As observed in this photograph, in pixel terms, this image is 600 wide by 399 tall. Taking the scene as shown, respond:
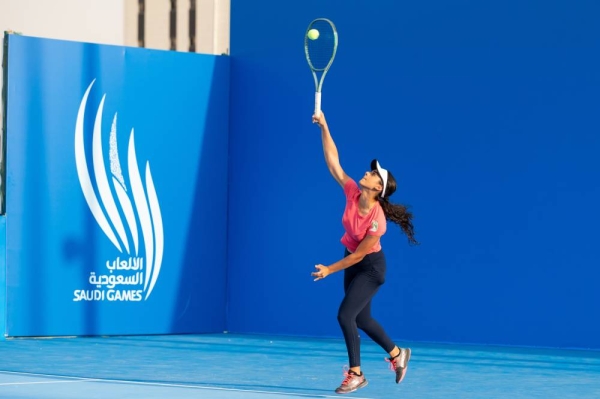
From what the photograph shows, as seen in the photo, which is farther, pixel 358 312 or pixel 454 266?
pixel 454 266

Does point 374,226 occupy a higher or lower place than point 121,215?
higher

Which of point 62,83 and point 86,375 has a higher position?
point 62,83

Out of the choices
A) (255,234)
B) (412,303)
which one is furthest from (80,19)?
(412,303)

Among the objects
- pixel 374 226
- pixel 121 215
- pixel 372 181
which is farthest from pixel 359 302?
pixel 121 215

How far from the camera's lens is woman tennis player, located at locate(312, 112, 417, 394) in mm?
8875

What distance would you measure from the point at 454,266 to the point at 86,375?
438 centimetres

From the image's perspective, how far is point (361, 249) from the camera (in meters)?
8.86

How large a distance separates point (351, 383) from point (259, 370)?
64.7 inches

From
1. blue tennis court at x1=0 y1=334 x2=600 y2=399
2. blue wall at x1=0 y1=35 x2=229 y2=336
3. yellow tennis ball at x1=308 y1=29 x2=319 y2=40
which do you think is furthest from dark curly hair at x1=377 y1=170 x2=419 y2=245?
blue wall at x1=0 y1=35 x2=229 y2=336

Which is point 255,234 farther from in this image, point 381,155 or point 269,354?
point 269,354

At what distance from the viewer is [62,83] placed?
1311 centimetres

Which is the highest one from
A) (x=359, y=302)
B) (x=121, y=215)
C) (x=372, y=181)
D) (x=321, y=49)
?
(x=321, y=49)

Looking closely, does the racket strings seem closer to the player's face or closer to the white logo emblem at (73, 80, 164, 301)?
the player's face

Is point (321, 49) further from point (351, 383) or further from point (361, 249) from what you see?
point (351, 383)
